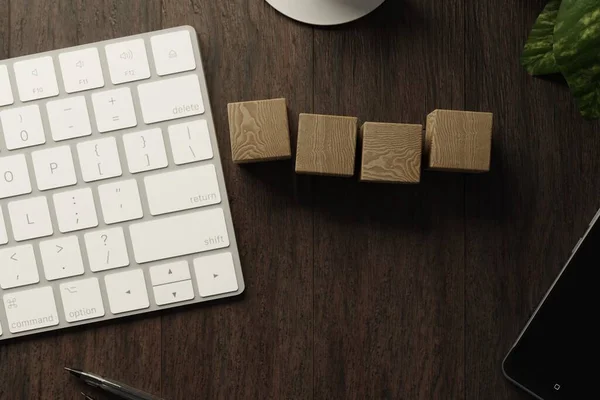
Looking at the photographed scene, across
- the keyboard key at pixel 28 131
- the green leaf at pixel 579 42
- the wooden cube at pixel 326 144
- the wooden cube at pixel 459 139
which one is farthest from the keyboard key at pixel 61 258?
the green leaf at pixel 579 42

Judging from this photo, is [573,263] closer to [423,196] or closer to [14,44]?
[423,196]

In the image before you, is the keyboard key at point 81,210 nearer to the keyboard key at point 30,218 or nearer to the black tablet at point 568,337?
the keyboard key at point 30,218

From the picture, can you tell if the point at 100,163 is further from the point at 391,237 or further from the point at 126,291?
the point at 391,237

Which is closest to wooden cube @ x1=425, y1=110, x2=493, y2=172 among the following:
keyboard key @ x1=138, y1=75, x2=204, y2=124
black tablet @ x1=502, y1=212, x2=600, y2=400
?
black tablet @ x1=502, y1=212, x2=600, y2=400

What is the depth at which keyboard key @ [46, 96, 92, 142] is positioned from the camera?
25.2 inches

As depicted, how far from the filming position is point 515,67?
66 cm

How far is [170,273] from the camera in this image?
641 millimetres

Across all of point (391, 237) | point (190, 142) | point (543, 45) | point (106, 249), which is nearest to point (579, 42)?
point (543, 45)

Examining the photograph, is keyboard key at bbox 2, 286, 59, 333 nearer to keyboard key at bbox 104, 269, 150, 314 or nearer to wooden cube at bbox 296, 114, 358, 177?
keyboard key at bbox 104, 269, 150, 314

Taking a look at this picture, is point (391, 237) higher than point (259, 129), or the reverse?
point (259, 129)

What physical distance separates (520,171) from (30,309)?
52 cm

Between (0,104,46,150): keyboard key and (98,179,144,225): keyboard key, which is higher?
(0,104,46,150): keyboard key

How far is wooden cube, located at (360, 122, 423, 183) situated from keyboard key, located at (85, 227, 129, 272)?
250 mm

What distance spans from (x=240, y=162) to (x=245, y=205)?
0.05m
